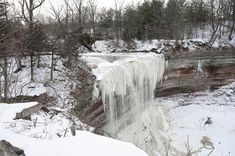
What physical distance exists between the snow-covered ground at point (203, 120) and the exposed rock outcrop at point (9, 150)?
10.4m

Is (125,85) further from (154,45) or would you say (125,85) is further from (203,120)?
(154,45)

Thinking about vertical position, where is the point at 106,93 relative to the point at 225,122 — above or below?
above

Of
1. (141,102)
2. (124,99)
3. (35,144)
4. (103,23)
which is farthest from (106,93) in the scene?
(103,23)

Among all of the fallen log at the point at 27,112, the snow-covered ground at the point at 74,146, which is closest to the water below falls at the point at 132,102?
the fallen log at the point at 27,112

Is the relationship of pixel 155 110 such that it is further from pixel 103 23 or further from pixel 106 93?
pixel 103 23

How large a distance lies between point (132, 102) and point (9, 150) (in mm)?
13495

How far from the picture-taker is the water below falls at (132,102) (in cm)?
1515

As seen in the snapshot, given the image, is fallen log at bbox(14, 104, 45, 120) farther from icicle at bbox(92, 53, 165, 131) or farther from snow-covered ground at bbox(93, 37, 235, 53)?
snow-covered ground at bbox(93, 37, 235, 53)

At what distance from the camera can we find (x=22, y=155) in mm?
4660

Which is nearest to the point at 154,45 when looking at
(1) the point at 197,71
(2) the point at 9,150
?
(1) the point at 197,71

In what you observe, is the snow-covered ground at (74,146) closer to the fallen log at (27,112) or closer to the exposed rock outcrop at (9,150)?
the exposed rock outcrop at (9,150)

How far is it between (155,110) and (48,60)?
275 inches

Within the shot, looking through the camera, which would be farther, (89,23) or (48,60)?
(89,23)

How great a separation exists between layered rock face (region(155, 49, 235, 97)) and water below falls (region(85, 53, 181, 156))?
3.79 m
